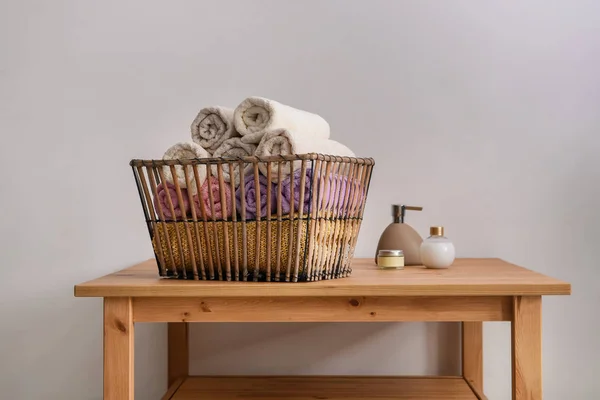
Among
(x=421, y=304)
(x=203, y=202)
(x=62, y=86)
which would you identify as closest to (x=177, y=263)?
(x=203, y=202)

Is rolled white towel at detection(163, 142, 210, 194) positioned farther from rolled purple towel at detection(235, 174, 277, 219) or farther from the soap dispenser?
the soap dispenser

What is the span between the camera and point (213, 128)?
1.19 meters

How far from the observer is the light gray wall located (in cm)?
161

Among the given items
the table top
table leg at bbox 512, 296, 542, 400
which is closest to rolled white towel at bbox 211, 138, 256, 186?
the table top

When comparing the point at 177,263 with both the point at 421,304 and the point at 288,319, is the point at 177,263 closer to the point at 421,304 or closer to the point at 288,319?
the point at 288,319

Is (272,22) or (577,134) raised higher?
(272,22)

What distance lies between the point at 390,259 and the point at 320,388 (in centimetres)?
34

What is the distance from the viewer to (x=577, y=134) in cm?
161

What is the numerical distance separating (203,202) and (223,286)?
14 cm

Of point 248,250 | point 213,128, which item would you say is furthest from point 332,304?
point 213,128

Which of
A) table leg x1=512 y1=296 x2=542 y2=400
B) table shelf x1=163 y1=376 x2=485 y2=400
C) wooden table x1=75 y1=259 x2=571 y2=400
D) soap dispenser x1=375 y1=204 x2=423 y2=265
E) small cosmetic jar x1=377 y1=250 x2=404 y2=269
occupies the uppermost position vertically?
soap dispenser x1=375 y1=204 x2=423 y2=265

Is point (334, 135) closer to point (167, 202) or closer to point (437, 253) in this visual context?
point (437, 253)

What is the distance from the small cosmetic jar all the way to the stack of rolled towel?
19cm

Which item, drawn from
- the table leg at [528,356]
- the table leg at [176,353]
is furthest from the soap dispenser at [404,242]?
the table leg at [176,353]
